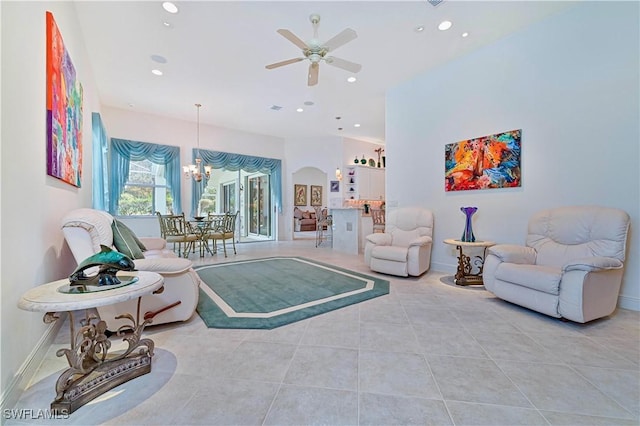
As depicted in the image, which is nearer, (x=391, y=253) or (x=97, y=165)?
(x=391, y=253)

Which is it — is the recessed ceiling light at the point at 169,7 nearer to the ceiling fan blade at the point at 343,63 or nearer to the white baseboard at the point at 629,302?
the ceiling fan blade at the point at 343,63

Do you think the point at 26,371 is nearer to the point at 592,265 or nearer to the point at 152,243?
the point at 152,243

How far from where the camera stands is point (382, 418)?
4.21ft

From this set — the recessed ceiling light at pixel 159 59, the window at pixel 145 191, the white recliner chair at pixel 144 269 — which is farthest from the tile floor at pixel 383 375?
the window at pixel 145 191

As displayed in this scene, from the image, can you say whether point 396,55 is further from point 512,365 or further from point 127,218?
point 127,218

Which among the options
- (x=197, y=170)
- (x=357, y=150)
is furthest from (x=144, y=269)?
(x=357, y=150)

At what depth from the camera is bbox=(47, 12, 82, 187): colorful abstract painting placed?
199 centimetres

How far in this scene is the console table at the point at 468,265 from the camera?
342cm

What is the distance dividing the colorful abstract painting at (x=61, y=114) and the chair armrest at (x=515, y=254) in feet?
13.4

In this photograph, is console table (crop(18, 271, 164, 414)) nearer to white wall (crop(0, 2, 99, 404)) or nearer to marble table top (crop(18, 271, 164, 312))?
marble table top (crop(18, 271, 164, 312))

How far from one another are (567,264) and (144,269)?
350cm

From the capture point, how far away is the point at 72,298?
124 centimetres

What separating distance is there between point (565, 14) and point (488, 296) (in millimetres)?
3369

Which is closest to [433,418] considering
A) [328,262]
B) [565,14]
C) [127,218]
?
[328,262]
